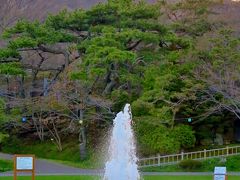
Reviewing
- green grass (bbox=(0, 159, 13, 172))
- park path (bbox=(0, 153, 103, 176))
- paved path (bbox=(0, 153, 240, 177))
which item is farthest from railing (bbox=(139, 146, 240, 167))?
green grass (bbox=(0, 159, 13, 172))

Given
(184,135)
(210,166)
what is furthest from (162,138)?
(210,166)

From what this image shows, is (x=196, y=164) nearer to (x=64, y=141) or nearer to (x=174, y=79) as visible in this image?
(x=174, y=79)

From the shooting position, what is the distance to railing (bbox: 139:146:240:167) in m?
31.3

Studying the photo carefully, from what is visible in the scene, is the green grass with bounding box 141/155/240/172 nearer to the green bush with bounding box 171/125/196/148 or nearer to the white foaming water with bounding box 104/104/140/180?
the green bush with bounding box 171/125/196/148

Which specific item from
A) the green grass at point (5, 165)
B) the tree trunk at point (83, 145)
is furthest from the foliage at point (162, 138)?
the green grass at point (5, 165)

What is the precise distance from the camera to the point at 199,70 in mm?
32781

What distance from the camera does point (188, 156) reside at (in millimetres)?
32219

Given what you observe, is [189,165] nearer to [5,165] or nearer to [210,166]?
[210,166]

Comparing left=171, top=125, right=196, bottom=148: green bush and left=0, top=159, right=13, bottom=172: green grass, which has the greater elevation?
left=171, top=125, right=196, bottom=148: green bush

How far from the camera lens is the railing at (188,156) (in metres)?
31.3

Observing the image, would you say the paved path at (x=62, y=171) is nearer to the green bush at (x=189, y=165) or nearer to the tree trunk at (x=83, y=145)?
the green bush at (x=189, y=165)

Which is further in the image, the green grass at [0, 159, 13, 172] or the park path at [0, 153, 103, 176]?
the green grass at [0, 159, 13, 172]

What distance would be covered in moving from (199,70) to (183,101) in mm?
2152

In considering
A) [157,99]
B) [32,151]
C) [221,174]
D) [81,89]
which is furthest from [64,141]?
[221,174]
